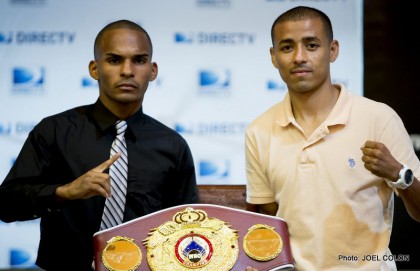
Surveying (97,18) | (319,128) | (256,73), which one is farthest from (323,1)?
(319,128)

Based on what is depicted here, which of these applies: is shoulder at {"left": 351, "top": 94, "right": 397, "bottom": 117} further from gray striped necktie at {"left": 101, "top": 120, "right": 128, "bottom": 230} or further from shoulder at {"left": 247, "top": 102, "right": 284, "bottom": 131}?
gray striped necktie at {"left": 101, "top": 120, "right": 128, "bottom": 230}

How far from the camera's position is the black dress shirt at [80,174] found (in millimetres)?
2088

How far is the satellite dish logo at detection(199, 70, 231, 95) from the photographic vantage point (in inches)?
142

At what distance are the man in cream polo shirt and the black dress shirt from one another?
1.02ft

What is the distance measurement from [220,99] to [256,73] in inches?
9.1

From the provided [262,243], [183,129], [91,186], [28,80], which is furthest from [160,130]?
[28,80]

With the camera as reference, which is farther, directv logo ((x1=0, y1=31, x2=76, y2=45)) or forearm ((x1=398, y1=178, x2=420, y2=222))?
directv logo ((x1=0, y1=31, x2=76, y2=45))

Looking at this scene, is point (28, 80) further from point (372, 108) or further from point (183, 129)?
point (372, 108)

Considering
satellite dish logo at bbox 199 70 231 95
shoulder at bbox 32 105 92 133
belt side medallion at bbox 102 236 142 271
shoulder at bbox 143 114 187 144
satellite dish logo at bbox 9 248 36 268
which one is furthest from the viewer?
satellite dish logo at bbox 199 70 231 95

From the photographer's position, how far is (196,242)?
1.84 metres

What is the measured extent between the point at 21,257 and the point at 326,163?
6.80 feet

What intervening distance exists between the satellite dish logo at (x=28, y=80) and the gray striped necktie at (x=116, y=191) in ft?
5.10

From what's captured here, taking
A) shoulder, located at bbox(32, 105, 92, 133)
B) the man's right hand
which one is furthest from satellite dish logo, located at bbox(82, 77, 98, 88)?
the man's right hand

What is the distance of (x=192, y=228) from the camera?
1.87 metres
